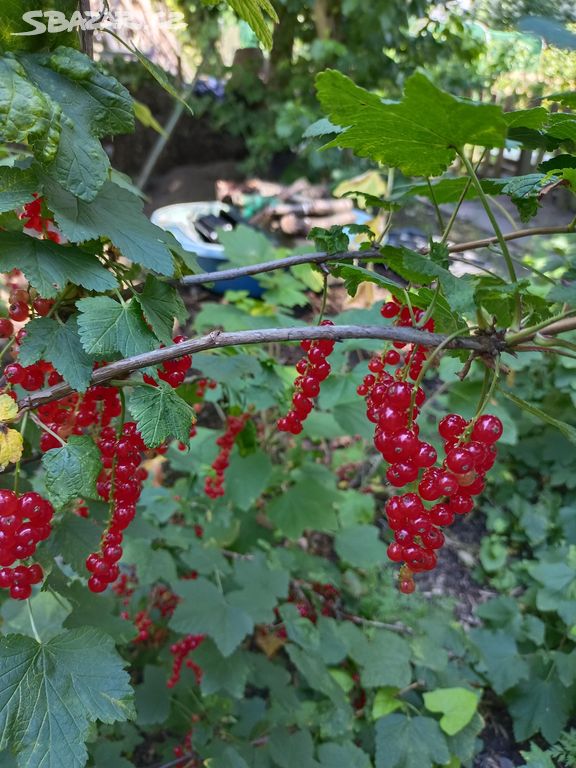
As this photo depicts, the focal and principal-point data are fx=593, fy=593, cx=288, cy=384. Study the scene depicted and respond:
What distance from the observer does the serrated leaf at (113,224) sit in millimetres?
607

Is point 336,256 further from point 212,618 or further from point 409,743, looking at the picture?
point 409,743

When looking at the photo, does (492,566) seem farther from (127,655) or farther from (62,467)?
(62,467)

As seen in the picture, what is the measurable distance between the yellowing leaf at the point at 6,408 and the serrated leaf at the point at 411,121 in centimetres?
39

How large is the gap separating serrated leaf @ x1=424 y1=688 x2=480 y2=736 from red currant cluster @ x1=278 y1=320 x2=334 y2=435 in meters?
0.94

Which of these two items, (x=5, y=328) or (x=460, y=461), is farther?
(x=5, y=328)

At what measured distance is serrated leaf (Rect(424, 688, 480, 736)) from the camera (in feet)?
4.24

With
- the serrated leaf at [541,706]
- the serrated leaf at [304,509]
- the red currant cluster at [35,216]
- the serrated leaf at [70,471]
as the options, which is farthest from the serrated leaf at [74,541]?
the serrated leaf at [541,706]

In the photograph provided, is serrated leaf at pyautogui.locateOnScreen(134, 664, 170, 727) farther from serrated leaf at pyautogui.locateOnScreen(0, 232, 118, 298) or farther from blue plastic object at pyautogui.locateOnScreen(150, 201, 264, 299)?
blue plastic object at pyautogui.locateOnScreen(150, 201, 264, 299)

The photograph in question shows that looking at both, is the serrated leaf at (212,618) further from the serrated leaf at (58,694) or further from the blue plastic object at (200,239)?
the blue plastic object at (200,239)

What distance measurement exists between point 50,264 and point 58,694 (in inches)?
18.4

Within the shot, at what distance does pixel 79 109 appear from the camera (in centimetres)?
58

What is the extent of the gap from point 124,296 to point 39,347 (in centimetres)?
16

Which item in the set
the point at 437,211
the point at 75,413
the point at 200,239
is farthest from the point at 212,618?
the point at 200,239

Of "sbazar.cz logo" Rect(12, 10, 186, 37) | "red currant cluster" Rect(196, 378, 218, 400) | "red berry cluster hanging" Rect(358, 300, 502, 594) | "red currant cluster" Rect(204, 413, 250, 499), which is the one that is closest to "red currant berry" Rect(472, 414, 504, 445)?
"red berry cluster hanging" Rect(358, 300, 502, 594)
